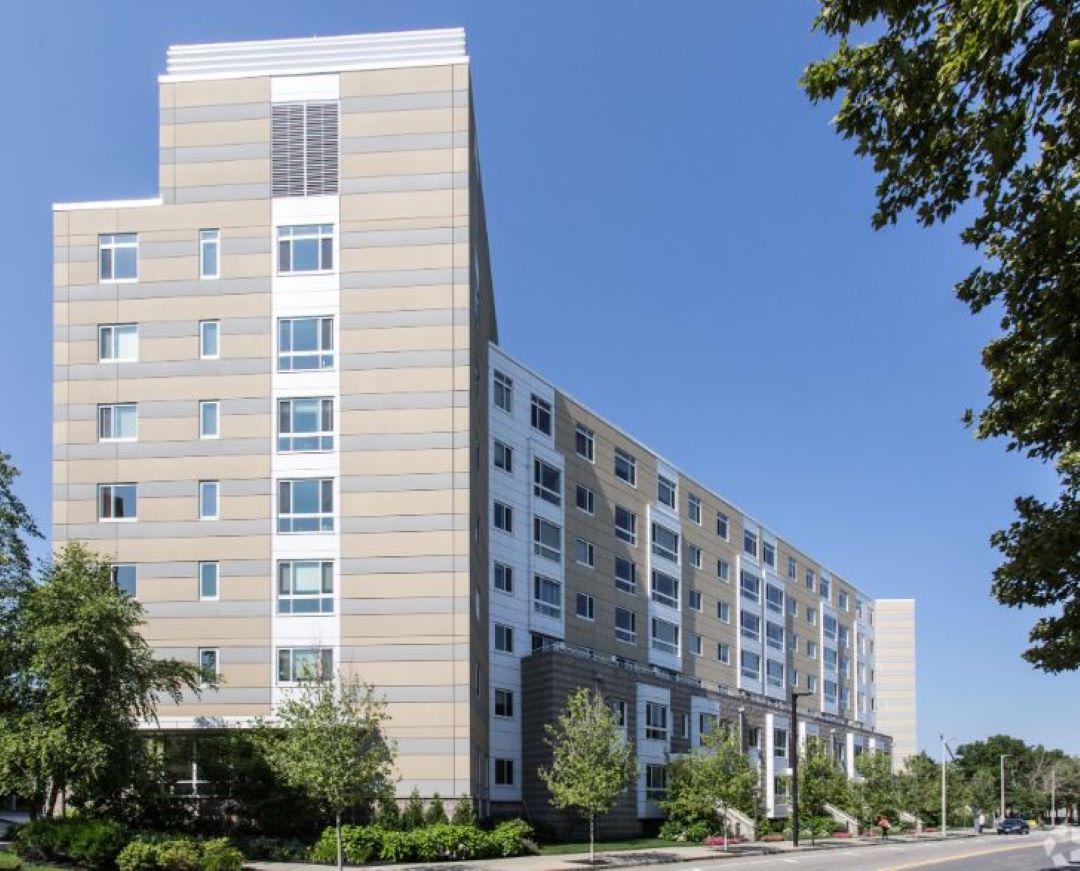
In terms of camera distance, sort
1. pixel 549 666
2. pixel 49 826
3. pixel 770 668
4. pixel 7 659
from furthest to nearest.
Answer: pixel 770 668, pixel 549 666, pixel 7 659, pixel 49 826

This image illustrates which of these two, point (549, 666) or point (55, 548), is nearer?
point (55, 548)

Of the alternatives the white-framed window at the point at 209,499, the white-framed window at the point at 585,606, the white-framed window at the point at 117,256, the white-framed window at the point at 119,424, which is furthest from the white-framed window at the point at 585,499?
the white-framed window at the point at 117,256

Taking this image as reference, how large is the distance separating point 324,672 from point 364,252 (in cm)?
1526

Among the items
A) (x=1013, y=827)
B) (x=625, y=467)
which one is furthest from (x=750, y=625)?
(x=1013, y=827)

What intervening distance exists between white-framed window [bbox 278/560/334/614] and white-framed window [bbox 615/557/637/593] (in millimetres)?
21511

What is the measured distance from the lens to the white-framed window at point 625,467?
60.5m

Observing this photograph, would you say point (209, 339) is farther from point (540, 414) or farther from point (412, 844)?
point (412, 844)

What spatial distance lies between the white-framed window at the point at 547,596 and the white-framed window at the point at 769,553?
33.4 metres

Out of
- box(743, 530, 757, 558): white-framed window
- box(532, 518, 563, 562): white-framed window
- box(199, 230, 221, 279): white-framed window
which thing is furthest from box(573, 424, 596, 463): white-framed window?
box(743, 530, 757, 558): white-framed window

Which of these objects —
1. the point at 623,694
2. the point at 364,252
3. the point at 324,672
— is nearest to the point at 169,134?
the point at 364,252

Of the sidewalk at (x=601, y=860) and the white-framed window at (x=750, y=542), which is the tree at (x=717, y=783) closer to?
the sidewalk at (x=601, y=860)

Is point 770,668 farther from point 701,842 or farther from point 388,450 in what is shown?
point 388,450

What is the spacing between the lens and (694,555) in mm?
69750

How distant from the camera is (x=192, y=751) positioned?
1567 inches
